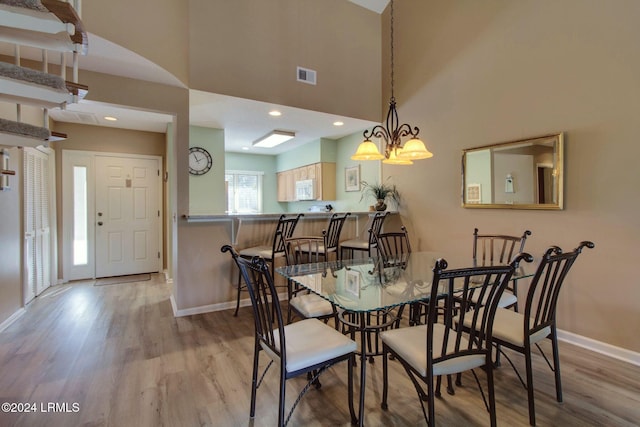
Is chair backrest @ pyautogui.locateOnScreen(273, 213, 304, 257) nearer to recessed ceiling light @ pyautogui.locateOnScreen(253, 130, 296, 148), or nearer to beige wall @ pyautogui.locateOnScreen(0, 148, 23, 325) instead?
recessed ceiling light @ pyautogui.locateOnScreen(253, 130, 296, 148)

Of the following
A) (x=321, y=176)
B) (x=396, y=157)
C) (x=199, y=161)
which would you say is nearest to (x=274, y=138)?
(x=321, y=176)

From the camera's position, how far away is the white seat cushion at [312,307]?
216 centimetres

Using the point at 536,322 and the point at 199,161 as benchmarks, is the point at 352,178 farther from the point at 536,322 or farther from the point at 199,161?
the point at 536,322

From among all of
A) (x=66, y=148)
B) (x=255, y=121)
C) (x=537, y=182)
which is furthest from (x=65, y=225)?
(x=537, y=182)

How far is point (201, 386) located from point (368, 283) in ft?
4.35

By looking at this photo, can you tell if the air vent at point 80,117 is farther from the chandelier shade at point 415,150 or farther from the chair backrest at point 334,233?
the chandelier shade at point 415,150

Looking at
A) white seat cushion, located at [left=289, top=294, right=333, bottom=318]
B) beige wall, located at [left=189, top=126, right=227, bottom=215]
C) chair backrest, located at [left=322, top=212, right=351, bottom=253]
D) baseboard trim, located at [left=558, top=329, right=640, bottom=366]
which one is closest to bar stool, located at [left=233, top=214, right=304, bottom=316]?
chair backrest, located at [left=322, top=212, right=351, bottom=253]

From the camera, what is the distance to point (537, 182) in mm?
2883

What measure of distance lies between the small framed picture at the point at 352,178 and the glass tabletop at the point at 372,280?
258 centimetres

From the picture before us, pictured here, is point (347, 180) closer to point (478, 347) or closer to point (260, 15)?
point (260, 15)

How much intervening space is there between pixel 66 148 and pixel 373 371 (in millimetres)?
5442

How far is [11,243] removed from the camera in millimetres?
3189

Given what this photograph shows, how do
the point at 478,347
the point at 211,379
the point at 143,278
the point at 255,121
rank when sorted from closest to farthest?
the point at 478,347 → the point at 211,379 → the point at 255,121 → the point at 143,278

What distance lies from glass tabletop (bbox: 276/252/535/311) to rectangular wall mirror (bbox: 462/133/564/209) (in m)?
0.68
